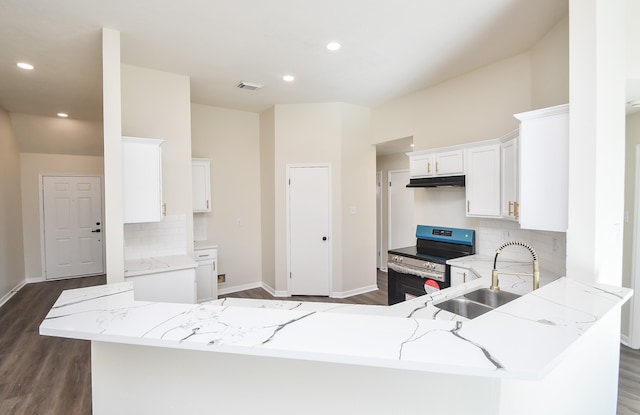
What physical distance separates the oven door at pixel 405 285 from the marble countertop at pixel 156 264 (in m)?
2.20

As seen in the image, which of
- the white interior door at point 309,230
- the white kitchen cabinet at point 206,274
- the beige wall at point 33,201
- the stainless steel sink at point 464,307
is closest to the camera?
the stainless steel sink at point 464,307

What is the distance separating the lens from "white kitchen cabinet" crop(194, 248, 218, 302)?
4.11m

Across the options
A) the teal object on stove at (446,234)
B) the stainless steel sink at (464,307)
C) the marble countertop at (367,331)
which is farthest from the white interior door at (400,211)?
the marble countertop at (367,331)

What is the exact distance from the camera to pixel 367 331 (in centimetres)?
118

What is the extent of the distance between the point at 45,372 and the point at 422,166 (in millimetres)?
4278

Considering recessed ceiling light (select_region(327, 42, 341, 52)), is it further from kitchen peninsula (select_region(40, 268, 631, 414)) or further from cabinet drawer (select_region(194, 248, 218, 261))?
cabinet drawer (select_region(194, 248, 218, 261))

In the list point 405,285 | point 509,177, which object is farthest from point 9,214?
point 509,177

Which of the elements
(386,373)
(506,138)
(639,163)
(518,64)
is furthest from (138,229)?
(639,163)

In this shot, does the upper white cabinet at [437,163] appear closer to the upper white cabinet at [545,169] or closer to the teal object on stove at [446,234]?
the teal object on stove at [446,234]

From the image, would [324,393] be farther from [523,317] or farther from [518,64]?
[518,64]

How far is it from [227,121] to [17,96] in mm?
2679

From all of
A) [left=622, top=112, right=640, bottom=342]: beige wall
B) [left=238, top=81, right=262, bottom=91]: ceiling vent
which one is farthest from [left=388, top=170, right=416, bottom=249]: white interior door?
[left=238, top=81, right=262, bottom=91]: ceiling vent

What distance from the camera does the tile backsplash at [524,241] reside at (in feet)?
8.56

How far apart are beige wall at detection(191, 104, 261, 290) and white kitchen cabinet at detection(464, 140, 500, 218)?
317 cm
